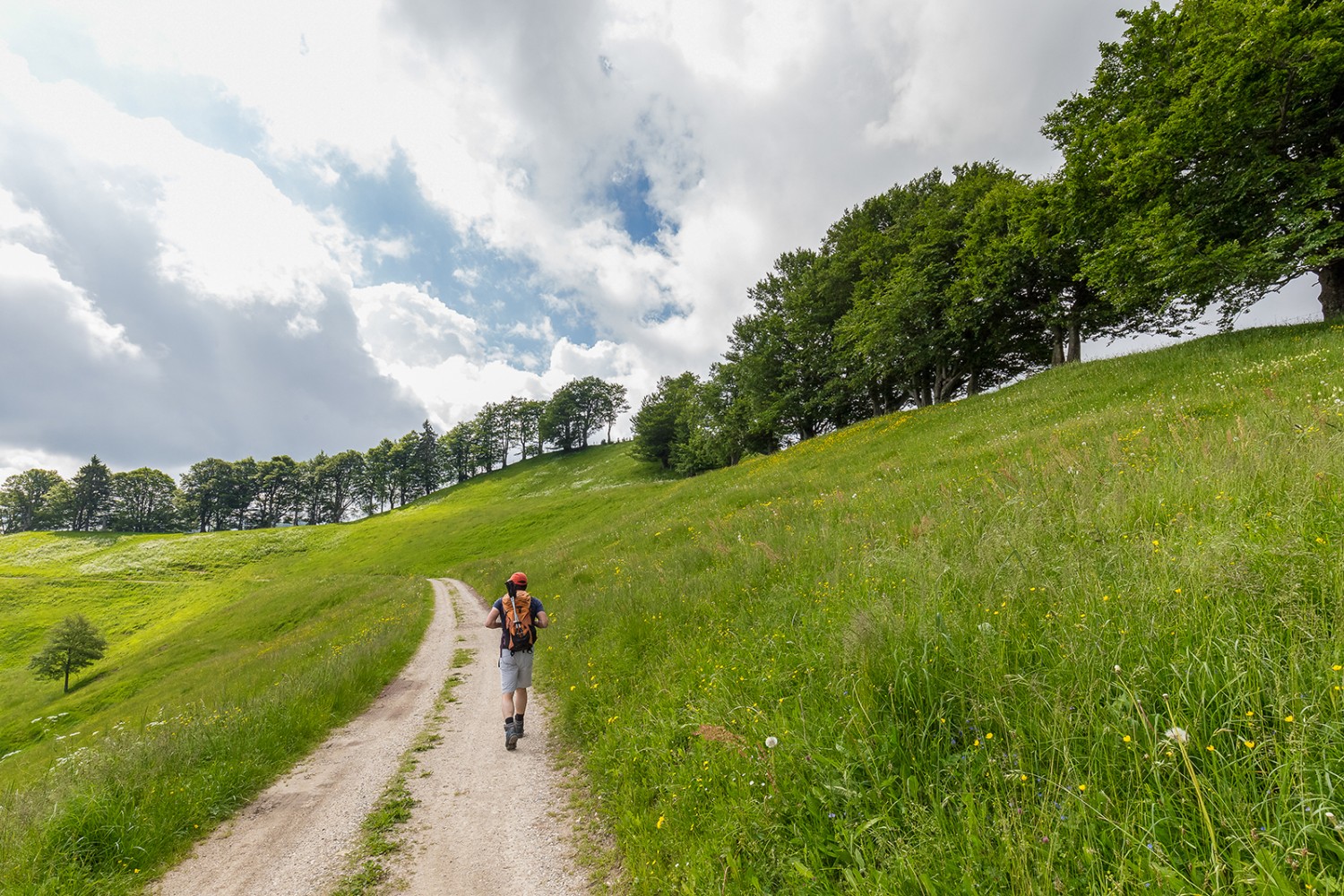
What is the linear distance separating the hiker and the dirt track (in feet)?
1.37

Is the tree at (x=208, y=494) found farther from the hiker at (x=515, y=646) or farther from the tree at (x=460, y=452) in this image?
the hiker at (x=515, y=646)

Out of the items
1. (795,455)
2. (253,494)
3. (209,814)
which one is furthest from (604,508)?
(253,494)

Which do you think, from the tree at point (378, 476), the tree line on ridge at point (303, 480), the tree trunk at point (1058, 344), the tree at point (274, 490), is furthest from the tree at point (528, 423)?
the tree trunk at point (1058, 344)

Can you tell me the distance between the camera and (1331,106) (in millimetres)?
15758

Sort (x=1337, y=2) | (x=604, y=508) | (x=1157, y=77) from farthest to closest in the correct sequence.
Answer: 1. (x=604, y=508)
2. (x=1157, y=77)
3. (x=1337, y=2)

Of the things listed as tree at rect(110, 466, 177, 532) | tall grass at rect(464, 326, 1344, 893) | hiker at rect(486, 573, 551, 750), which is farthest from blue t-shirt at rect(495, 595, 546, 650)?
tree at rect(110, 466, 177, 532)

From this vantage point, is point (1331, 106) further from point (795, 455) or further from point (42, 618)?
point (42, 618)

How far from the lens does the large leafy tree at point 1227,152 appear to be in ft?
48.5

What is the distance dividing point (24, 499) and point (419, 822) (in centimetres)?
20864

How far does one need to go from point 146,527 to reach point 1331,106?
192512mm

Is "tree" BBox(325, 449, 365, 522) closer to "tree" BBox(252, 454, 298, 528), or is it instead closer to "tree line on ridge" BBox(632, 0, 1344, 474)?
"tree" BBox(252, 454, 298, 528)

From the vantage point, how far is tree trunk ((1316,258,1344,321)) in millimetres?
16500

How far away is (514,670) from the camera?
26.0 feet

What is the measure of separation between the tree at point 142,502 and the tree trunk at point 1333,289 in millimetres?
187778
